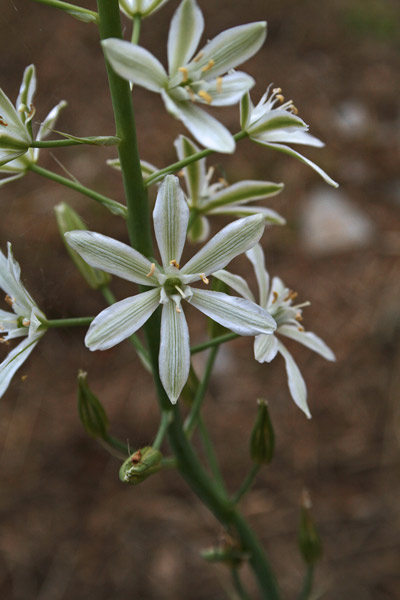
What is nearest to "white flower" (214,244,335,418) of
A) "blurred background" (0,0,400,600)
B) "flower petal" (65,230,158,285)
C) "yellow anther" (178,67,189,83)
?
"flower petal" (65,230,158,285)

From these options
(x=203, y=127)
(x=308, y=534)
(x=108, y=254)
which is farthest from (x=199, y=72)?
(x=308, y=534)

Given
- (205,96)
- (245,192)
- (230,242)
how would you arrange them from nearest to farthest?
(205,96) → (230,242) → (245,192)

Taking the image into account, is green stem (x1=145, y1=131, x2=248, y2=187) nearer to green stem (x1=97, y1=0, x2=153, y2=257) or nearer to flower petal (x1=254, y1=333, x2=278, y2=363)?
green stem (x1=97, y1=0, x2=153, y2=257)

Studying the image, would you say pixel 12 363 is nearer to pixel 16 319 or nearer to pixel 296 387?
pixel 16 319

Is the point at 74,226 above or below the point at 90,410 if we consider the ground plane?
above

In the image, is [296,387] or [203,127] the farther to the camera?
[296,387]

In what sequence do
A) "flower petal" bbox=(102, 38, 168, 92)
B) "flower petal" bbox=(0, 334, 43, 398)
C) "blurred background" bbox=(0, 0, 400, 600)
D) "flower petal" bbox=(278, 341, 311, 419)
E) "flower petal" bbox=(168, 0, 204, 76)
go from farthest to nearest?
"blurred background" bbox=(0, 0, 400, 600), "flower petal" bbox=(278, 341, 311, 419), "flower petal" bbox=(0, 334, 43, 398), "flower petal" bbox=(168, 0, 204, 76), "flower petal" bbox=(102, 38, 168, 92)
